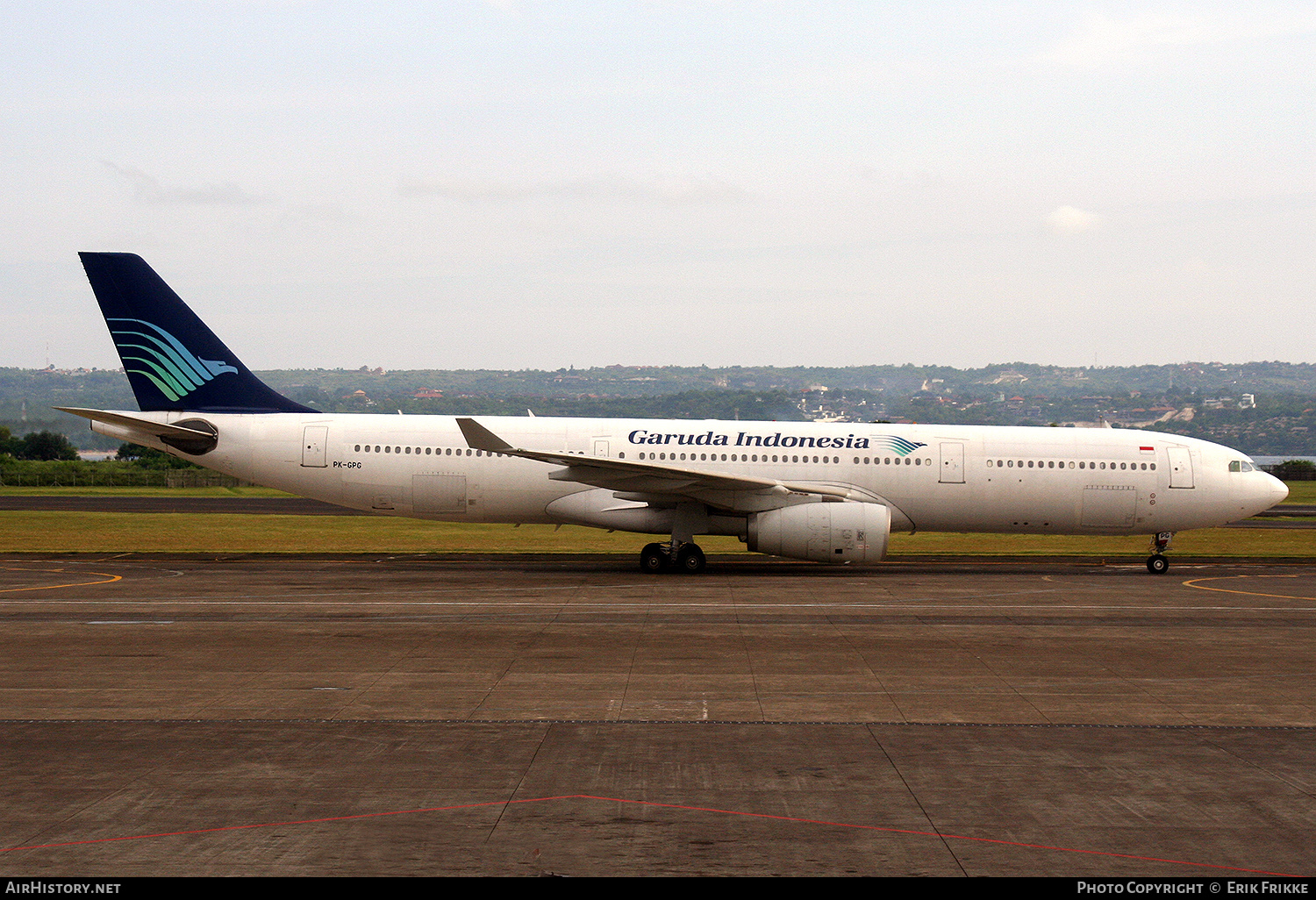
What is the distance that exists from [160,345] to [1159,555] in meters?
25.2

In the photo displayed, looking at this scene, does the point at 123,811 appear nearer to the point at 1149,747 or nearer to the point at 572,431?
the point at 1149,747

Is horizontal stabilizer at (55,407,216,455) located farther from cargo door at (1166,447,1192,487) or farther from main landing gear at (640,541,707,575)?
cargo door at (1166,447,1192,487)

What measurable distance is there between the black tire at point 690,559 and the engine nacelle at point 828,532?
1758 millimetres

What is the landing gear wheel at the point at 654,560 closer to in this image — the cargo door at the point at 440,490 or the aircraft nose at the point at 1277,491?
the cargo door at the point at 440,490

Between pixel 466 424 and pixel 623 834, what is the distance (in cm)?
1560

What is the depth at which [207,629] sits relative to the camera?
16.5m

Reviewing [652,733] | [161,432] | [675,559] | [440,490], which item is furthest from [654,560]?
[652,733]

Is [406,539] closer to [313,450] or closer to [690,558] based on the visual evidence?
[313,450]

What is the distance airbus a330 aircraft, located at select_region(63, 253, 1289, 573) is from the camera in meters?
25.0

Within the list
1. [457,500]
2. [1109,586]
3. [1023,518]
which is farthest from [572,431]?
[1109,586]

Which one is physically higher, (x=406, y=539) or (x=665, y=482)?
(x=665, y=482)

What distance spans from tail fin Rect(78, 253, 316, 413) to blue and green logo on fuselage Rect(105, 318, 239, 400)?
0.02 m

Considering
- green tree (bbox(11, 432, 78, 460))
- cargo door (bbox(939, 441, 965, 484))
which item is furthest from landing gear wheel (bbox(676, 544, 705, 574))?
green tree (bbox(11, 432, 78, 460))

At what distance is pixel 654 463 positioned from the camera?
25484 mm
